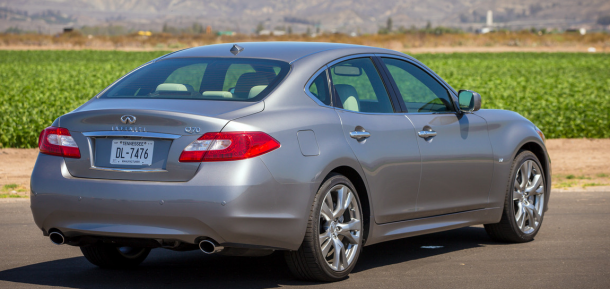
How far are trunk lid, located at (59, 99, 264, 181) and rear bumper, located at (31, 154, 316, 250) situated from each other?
8 centimetres

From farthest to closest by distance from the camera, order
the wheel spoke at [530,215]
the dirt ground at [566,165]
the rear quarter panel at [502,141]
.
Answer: the dirt ground at [566,165] < the wheel spoke at [530,215] < the rear quarter panel at [502,141]

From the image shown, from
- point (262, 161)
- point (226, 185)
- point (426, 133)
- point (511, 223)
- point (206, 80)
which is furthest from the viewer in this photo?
point (511, 223)

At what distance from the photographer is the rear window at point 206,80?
554 cm

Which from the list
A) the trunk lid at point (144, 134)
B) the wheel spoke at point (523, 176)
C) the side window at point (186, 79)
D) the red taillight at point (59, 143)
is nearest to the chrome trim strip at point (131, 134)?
the trunk lid at point (144, 134)

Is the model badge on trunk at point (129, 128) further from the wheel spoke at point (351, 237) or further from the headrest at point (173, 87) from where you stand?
the wheel spoke at point (351, 237)

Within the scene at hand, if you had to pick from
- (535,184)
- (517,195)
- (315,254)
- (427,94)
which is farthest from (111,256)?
(535,184)

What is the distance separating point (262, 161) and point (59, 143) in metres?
1.42

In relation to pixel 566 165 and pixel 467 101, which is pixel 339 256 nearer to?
pixel 467 101

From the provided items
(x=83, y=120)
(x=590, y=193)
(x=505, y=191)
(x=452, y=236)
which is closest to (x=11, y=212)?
(x=83, y=120)

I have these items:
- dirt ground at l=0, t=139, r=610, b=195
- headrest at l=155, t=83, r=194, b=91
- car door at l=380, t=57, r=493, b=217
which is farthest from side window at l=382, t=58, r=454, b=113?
dirt ground at l=0, t=139, r=610, b=195

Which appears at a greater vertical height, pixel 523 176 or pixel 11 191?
pixel 523 176

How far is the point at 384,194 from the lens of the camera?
19.7ft

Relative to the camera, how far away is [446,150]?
6559 millimetres

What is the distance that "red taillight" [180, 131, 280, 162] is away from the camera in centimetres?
491
